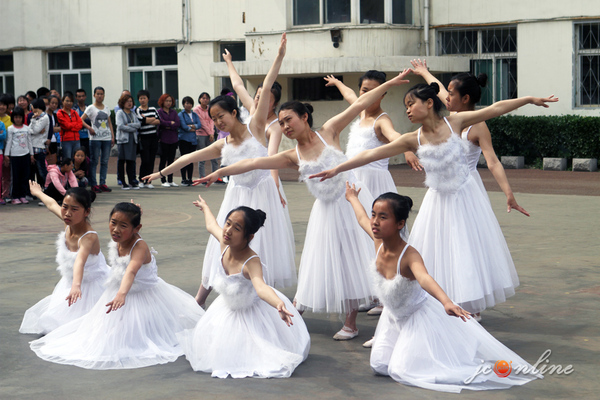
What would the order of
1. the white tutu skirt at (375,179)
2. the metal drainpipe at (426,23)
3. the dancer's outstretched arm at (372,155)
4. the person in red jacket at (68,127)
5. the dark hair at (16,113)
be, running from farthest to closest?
the metal drainpipe at (426,23)
the person in red jacket at (68,127)
the dark hair at (16,113)
the white tutu skirt at (375,179)
the dancer's outstretched arm at (372,155)

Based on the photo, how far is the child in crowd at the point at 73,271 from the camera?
6.03m

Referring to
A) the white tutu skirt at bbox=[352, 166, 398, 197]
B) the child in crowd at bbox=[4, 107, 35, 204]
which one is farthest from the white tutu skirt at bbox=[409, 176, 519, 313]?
the child in crowd at bbox=[4, 107, 35, 204]

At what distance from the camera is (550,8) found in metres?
19.9

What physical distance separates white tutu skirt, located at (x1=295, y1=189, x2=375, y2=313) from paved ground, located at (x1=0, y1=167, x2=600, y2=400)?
0.98ft

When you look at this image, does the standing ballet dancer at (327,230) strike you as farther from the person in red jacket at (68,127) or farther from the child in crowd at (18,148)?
the person in red jacket at (68,127)

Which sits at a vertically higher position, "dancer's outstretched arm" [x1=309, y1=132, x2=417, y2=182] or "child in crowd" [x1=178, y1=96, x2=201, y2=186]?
"child in crowd" [x1=178, y1=96, x2=201, y2=186]

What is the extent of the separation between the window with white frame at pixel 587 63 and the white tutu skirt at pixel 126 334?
643 inches

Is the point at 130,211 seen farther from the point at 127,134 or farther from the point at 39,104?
the point at 127,134

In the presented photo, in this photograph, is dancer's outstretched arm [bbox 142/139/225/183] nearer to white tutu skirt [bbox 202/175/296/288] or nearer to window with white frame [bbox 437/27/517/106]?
white tutu skirt [bbox 202/175/296/288]

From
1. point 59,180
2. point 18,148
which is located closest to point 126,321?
point 59,180

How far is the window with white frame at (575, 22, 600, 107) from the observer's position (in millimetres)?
19672

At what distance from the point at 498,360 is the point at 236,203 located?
262 centimetres

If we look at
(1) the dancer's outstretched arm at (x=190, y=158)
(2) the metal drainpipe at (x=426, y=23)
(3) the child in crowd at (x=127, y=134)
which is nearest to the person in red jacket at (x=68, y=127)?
(3) the child in crowd at (x=127, y=134)

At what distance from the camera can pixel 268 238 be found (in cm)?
653
